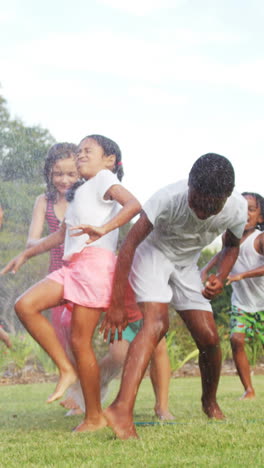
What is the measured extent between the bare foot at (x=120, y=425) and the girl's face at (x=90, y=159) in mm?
1611

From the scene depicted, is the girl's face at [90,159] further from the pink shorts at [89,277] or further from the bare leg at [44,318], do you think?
the bare leg at [44,318]

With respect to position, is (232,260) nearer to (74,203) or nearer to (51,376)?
(74,203)

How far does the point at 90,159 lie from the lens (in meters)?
4.88

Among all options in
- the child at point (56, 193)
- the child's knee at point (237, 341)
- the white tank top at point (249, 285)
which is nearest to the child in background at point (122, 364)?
the child at point (56, 193)

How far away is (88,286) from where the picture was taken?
4.36 metres


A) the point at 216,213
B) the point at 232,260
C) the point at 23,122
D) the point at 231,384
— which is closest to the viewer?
the point at 216,213

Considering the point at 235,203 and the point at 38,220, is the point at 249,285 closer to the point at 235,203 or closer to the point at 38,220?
the point at 38,220

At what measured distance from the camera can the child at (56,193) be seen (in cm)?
556

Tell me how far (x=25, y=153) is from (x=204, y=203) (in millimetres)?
4607

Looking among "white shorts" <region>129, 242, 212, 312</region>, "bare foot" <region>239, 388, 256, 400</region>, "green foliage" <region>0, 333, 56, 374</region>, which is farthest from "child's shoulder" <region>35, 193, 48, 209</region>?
"green foliage" <region>0, 333, 56, 374</region>

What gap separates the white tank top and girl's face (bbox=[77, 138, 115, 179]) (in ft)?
8.71

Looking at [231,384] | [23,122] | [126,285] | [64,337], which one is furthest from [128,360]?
[23,122]

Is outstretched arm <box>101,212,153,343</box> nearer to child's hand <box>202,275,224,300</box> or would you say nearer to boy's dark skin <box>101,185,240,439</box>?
boy's dark skin <box>101,185,240,439</box>

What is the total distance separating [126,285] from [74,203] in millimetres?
753
